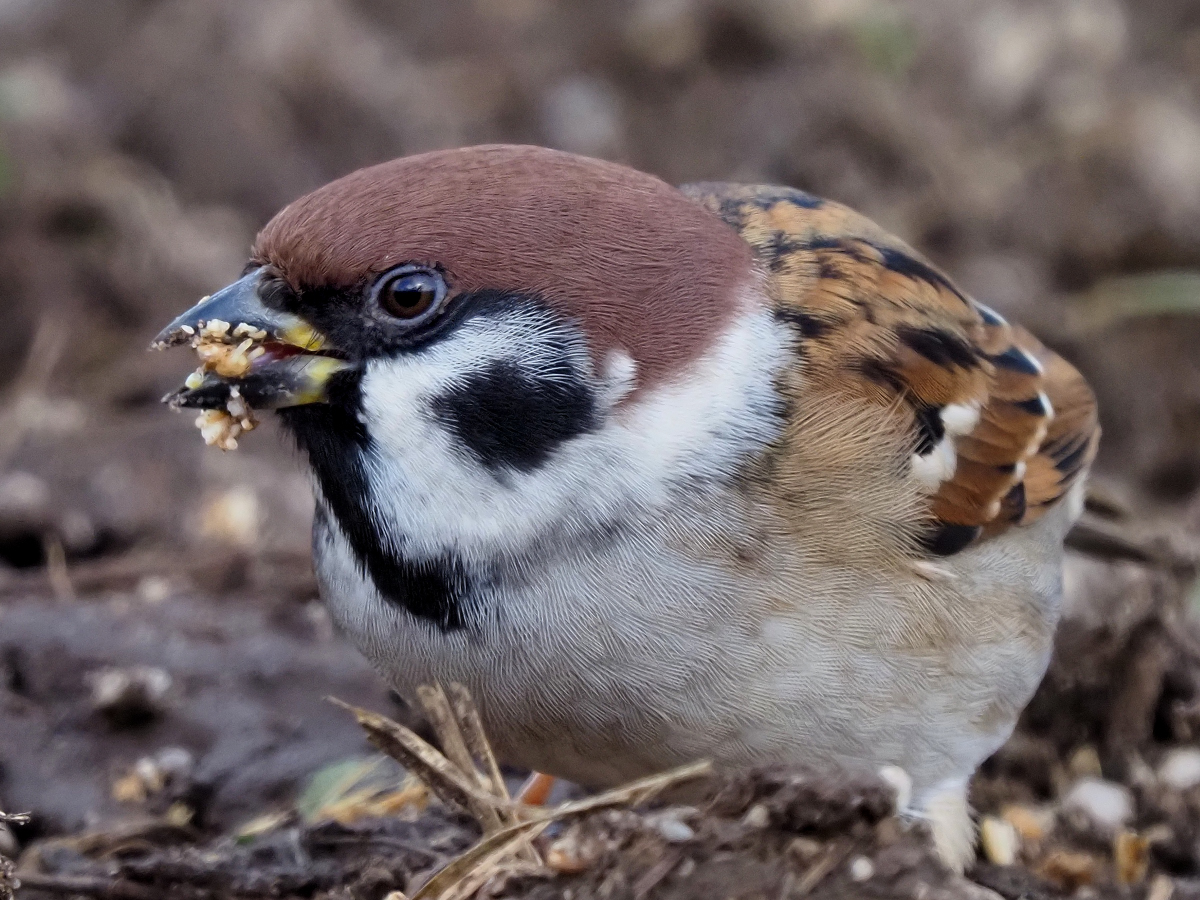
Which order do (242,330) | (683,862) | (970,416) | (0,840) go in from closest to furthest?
(683,862), (242,330), (0,840), (970,416)

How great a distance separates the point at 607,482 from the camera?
8.45 ft

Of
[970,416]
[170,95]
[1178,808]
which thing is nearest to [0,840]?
[970,416]

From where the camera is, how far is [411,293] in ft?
8.07

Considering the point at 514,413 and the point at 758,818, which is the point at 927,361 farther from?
the point at 758,818

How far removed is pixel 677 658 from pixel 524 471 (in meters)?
0.41

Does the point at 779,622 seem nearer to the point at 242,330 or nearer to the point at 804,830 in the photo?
the point at 804,830

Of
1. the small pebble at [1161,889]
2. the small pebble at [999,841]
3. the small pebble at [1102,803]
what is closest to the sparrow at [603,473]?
the small pebble at [999,841]

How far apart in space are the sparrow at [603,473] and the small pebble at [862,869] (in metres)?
0.53

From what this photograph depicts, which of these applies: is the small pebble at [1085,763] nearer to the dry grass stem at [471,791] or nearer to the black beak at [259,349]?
the dry grass stem at [471,791]

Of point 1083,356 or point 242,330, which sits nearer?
point 242,330

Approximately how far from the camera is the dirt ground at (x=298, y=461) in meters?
2.81

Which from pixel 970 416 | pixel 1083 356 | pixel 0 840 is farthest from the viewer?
pixel 1083 356

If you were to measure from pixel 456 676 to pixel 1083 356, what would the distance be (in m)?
3.47

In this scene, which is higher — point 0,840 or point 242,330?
point 242,330
